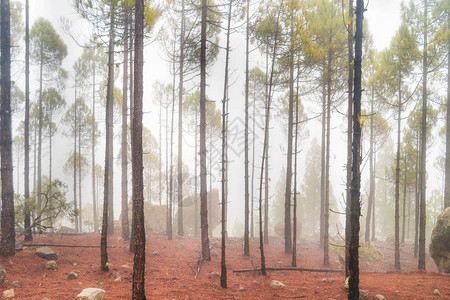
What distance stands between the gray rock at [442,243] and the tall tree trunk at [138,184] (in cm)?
996

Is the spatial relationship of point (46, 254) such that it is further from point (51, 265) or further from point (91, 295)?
point (91, 295)

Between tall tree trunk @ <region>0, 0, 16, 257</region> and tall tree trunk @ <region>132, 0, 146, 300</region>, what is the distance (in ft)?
16.5

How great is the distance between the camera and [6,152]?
7359 mm

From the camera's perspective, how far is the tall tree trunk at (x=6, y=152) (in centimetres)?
705

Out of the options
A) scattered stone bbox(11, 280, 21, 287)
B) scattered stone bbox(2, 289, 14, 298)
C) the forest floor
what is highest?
scattered stone bbox(2, 289, 14, 298)

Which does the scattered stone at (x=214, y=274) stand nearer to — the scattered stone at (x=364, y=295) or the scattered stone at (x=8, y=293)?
the scattered stone at (x=364, y=295)

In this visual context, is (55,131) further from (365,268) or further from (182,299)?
(365,268)

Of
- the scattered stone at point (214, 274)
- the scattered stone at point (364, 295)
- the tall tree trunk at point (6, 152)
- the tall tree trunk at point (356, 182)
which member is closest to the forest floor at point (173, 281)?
the scattered stone at point (214, 274)

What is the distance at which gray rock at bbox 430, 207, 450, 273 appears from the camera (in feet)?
27.3

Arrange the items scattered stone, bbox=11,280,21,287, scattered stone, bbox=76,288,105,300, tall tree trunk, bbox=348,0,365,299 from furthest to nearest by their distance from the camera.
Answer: scattered stone, bbox=11,280,21,287, scattered stone, bbox=76,288,105,300, tall tree trunk, bbox=348,0,365,299

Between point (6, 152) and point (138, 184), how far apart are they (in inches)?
216

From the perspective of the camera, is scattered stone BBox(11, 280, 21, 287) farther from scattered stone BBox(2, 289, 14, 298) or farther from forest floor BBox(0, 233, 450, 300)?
scattered stone BBox(2, 289, 14, 298)

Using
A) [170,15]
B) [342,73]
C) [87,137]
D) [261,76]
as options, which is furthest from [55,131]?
[342,73]

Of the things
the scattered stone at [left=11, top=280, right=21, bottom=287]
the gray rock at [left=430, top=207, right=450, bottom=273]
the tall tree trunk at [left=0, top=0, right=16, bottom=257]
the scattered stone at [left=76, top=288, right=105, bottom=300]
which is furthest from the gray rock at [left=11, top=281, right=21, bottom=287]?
the gray rock at [left=430, top=207, right=450, bottom=273]
